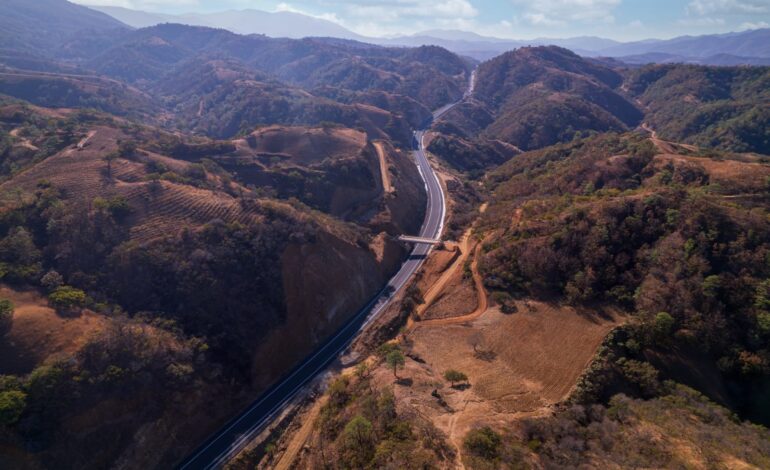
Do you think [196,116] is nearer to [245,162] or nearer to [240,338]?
[245,162]

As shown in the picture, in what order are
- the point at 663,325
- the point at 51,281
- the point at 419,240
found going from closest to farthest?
the point at 663,325 < the point at 51,281 < the point at 419,240

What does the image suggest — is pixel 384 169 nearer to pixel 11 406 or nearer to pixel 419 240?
pixel 419 240

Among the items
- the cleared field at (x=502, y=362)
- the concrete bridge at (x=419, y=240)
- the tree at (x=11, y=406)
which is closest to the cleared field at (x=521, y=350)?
the cleared field at (x=502, y=362)

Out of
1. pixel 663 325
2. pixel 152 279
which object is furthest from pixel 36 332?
pixel 663 325

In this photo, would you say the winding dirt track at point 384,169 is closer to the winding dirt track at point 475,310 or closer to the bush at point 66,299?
the winding dirt track at point 475,310

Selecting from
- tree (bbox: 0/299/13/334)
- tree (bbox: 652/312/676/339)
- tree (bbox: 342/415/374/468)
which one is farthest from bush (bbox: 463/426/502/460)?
tree (bbox: 0/299/13/334)

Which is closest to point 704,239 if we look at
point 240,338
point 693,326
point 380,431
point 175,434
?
point 693,326
